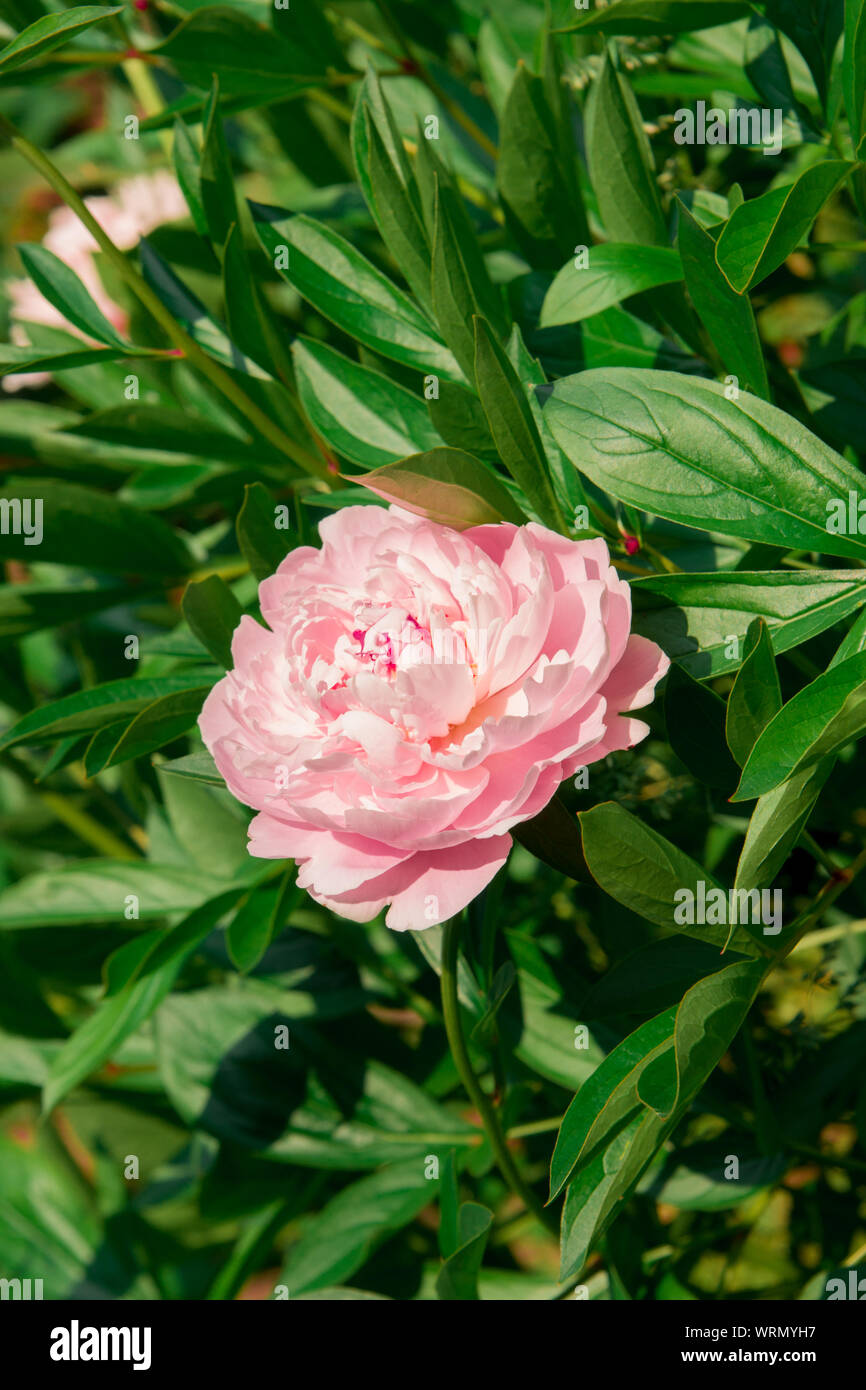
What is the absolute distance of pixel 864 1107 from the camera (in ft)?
1.99

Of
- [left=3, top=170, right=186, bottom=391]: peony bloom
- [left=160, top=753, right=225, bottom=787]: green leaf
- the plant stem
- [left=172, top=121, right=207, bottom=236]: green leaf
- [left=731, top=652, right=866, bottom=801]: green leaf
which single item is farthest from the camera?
[left=3, top=170, right=186, bottom=391]: peony bloom

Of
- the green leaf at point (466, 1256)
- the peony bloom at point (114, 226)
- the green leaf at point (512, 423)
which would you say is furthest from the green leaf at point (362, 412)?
the peony bloom at point (114, 226)

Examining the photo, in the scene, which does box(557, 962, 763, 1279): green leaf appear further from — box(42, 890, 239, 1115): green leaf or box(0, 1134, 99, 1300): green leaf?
box(0, 1134, 99, 1300): green leaf

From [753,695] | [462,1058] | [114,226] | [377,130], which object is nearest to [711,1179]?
[462,1058]

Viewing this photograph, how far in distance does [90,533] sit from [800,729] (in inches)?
17.6

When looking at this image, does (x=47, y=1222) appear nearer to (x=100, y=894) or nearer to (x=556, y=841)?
(x=100, y=894)

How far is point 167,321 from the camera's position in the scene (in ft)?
1.77

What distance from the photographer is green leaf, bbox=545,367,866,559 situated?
1.38 ft

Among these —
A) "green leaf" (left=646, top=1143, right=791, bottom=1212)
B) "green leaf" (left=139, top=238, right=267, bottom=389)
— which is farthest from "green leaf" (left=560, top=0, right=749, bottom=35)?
"green leaf" (left=646, top=1143, right=791, bottom=1212)

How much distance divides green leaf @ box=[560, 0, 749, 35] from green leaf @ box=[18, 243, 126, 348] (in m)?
0.25

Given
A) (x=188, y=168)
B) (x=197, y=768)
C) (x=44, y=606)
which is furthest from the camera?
(x=44, y=606)

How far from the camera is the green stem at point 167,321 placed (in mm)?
503

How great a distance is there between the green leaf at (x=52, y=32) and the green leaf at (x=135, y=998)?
381mm

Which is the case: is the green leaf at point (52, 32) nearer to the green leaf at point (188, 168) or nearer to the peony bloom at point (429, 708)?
the green leaf at point (188, 168)
